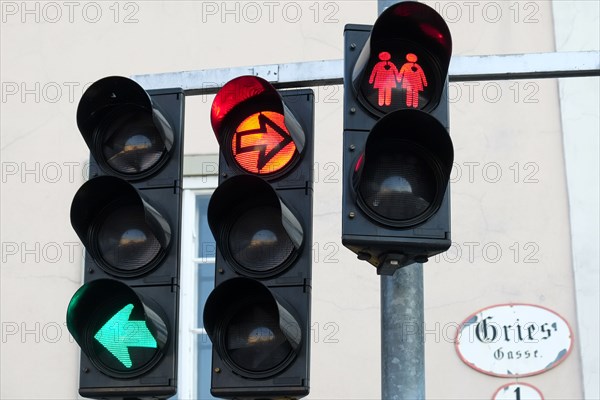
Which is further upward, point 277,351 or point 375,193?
point 375,193

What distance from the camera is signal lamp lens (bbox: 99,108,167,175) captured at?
174 inches

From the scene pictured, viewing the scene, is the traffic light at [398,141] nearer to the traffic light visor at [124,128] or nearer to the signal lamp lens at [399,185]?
the signal lamp lens at [399,185]

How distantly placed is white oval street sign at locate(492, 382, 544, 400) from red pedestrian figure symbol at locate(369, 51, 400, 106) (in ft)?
12.0

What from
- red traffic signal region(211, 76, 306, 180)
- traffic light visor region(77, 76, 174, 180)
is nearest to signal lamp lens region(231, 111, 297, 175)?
red traffic signal region(211, 76, 306, 180)

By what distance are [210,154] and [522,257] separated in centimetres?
229

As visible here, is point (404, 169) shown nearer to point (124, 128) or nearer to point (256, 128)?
point (256, 128)

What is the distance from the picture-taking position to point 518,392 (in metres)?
7.27

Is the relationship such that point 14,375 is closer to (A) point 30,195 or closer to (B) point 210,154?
(A) point 30,195

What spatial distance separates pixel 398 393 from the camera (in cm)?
422

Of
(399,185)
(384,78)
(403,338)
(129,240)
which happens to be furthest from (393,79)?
(129,240)

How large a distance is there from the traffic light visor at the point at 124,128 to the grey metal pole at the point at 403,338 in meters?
1.02

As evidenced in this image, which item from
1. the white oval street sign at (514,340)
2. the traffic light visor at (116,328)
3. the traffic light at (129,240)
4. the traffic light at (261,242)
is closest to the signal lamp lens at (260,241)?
the traffic light at (261,242)

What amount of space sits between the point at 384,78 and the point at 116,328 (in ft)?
4.39

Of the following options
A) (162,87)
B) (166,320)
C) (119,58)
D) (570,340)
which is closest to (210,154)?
(119,58)
